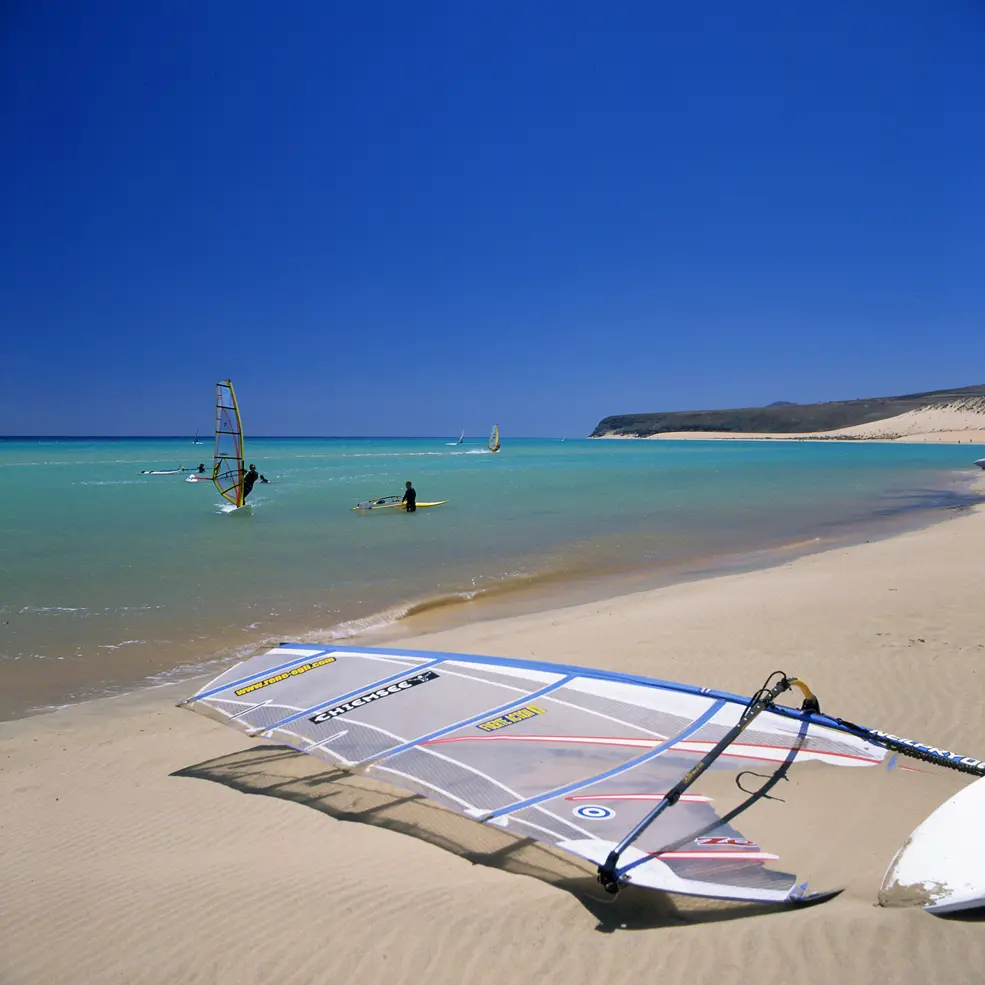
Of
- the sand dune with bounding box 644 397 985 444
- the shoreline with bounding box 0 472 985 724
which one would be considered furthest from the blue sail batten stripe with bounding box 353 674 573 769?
the sand dune with bounding box 644 397 985 444

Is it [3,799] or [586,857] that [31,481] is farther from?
[586,857]

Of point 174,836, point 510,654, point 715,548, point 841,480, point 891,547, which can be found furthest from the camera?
point 841,480

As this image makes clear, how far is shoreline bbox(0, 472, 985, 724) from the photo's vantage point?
6055 mm

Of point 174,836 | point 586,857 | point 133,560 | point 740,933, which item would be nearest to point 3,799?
point 174,836

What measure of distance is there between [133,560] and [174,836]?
9.34 meters

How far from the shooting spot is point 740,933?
2.14m

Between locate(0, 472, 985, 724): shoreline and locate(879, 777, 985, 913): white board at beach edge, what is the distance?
542 centimetres

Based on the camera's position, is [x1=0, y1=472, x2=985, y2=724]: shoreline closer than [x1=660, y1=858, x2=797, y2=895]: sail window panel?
No

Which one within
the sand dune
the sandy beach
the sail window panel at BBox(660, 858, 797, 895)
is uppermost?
the sand dune

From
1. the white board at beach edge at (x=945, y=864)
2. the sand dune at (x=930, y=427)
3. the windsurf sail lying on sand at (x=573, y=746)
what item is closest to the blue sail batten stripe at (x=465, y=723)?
the windsurf sail lying on sand at (x=573, y=746)

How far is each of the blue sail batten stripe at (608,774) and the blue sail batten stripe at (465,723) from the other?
81 cm

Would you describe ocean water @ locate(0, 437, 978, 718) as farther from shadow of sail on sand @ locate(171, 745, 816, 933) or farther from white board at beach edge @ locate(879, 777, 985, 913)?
white board at beach edge @ locate(879, 777, 985, 913)

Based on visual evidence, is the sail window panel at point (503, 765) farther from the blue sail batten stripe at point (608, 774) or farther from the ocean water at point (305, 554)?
the ocean water at point (305, 554)

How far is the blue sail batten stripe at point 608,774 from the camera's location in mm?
2908
